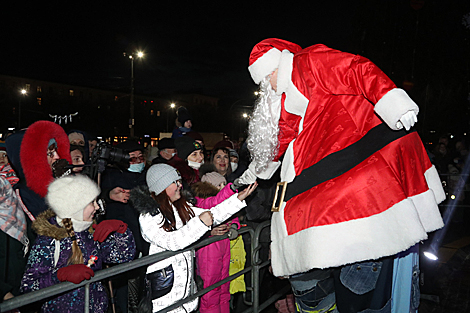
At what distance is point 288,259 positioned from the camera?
7.07ft

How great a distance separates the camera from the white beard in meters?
2.54

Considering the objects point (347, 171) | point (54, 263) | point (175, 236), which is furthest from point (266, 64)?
point (54, 263)

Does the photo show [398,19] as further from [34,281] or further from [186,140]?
[34,281]

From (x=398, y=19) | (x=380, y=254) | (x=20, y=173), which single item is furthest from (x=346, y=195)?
(x=398, y=19)

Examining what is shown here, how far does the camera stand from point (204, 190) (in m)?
4.10

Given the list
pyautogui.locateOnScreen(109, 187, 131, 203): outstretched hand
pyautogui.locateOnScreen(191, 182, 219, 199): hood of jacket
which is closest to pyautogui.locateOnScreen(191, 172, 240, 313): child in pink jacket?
pyautogui.locateOnScreen(191, 182, 219, 199): hood of jacket

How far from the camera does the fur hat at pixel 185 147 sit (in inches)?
203

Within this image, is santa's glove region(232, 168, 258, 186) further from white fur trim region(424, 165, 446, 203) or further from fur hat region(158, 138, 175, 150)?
fur hat region(158, 138, 175, 150)

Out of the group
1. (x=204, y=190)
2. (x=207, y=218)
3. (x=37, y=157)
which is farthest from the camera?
(x=204, y=190)

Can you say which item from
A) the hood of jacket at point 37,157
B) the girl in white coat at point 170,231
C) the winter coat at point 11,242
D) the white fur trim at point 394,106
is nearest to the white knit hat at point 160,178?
the girl in white coat at point 170,231

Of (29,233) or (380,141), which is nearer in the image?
(380,141)

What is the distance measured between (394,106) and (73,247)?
94.1 inches

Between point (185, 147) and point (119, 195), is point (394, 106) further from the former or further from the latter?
point (185, 147)

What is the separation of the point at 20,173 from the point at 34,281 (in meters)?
1.26
